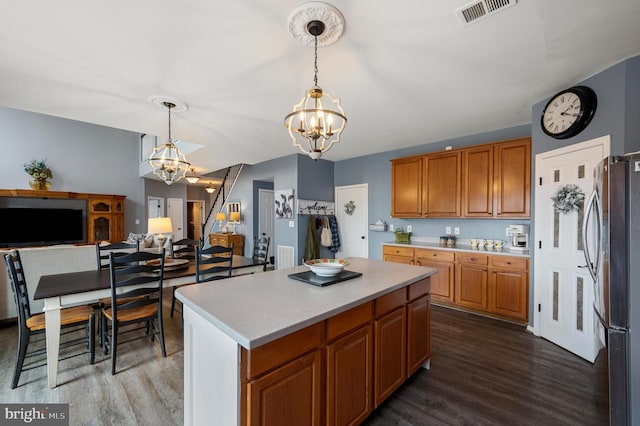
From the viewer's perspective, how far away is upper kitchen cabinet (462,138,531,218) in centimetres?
339

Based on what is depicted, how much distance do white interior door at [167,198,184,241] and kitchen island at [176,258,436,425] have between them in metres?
8.74

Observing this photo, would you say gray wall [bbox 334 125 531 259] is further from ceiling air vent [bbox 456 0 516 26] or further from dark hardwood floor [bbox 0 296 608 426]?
ceiling air vent [bbox 456 0 516 26]

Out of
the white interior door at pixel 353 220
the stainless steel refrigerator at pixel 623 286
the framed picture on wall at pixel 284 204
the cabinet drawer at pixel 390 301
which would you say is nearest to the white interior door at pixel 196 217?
the framed picture on wall at pixel 284 204

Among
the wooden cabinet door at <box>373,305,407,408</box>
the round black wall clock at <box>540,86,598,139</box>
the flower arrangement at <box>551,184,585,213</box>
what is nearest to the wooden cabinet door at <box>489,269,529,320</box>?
the flower arrangement at <box>551,184,585,213</box>

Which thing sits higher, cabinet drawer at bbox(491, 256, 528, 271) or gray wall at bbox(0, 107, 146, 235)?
gray wall at bbox(0, 107, 146, 235)

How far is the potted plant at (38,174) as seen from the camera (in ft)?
20.9

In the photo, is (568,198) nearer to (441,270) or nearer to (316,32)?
(441,270)

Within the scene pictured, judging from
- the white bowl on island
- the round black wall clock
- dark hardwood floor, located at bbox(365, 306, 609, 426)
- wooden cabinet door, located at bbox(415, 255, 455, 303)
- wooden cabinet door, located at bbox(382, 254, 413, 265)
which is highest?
the round black wall clock

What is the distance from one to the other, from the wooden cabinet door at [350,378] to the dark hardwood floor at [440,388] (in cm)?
30

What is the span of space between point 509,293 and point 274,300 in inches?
128

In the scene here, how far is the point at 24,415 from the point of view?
6.06 feet

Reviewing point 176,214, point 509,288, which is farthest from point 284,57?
point 176,214

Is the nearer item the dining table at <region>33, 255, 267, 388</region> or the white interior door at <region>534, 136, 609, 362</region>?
the dining table at <region>33, 255, 267, 388</region>

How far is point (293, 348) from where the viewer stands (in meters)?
1.26
